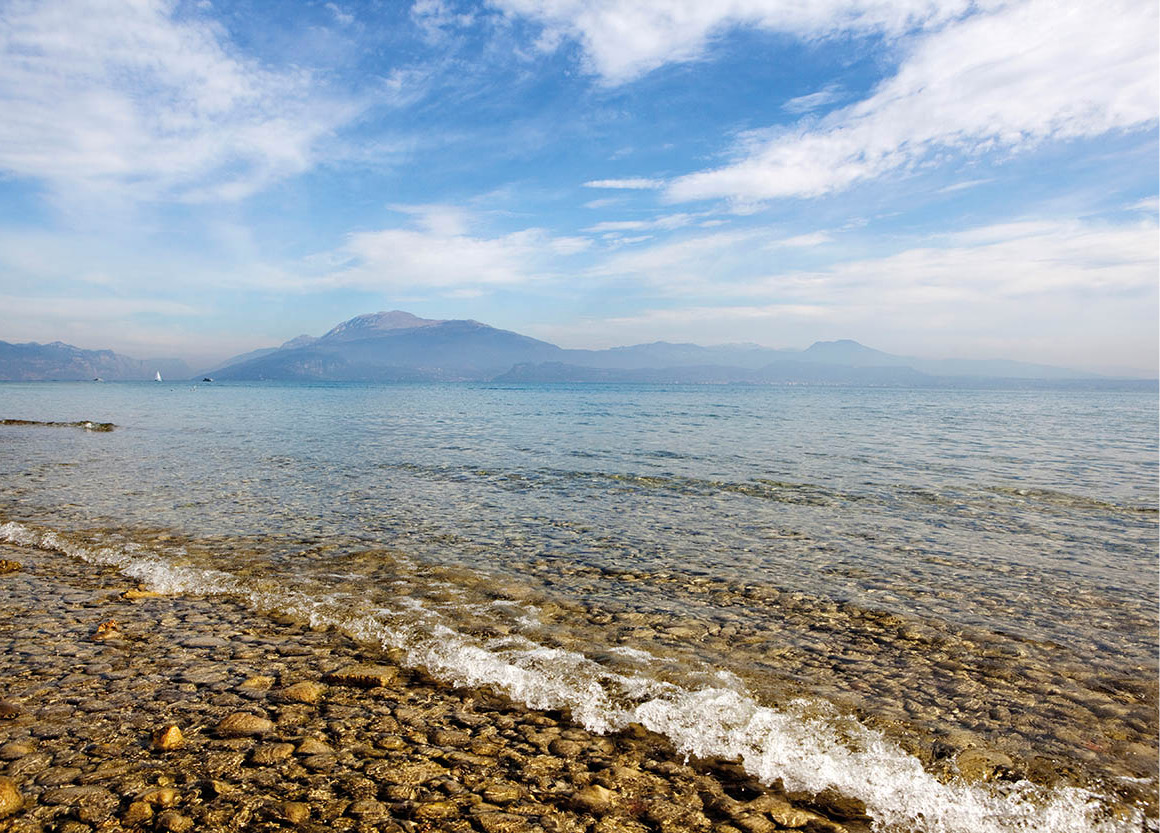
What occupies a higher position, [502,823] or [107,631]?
[502,823]

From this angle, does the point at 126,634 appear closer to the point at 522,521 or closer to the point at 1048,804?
the point at 522,521

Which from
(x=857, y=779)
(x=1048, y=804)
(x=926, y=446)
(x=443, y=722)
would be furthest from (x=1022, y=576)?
(x=926, y=446)

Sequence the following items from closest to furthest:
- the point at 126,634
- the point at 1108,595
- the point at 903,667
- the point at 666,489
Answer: the point at 903,667 < the point at 126,634 < the point at 1108,595 < the point at 666,489

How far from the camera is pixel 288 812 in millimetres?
4523

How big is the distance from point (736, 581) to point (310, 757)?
7482 millimetres

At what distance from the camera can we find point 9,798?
446 centimetres

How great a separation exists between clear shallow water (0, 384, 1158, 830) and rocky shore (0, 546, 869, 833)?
621 millimetres

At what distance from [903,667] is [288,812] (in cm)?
686

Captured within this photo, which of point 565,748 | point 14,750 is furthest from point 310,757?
point 14,750

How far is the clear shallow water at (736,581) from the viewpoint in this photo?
20.6ft

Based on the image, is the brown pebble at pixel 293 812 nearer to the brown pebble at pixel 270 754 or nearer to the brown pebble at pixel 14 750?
the brown pebble at pixel 270 754

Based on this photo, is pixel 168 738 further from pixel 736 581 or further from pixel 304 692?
pixel 736 581

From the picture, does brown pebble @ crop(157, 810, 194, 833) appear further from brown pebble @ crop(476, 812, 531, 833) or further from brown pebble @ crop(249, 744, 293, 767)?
brown pebble @ crop(476, 812, 531, 833)

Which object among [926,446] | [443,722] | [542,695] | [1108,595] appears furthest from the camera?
[926,446]
